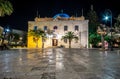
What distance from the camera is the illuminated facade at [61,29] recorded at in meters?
64.1

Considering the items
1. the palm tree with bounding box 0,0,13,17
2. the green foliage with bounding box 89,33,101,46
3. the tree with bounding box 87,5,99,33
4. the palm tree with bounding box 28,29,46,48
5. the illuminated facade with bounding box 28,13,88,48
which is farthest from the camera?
the tree with bounding box 87,5,99,33

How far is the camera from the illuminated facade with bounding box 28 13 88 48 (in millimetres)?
64125

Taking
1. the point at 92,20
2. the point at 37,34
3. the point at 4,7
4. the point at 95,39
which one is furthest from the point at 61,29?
the point at 4,7

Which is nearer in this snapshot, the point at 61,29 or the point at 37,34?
the point at 37,34

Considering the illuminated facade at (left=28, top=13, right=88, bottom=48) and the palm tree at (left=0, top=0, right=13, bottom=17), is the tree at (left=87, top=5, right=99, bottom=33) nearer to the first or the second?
the illuminated facade at (left=28, top=13, right=88, bottom=48)

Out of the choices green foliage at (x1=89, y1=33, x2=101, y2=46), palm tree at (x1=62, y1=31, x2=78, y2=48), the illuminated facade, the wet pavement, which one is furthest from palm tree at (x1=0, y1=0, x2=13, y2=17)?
the illuminated facade

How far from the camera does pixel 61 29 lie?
217 feet

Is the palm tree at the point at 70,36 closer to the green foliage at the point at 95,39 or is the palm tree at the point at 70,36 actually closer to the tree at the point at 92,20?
the green foliage at the point at 95,39

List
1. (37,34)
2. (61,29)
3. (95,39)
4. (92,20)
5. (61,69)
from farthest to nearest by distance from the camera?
1. (92,20)
2. (61,29)
3. (37,34)
4. (95,39)
5. (61,69)

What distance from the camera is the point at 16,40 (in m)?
72.7

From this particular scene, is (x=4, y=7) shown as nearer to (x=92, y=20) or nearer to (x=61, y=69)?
(x=61, y=69)

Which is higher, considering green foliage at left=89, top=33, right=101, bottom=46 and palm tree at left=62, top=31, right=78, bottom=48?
palm tree at left=62, top=31, right=78, bottom=48

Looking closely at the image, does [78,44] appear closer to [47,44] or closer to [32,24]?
[47,44]

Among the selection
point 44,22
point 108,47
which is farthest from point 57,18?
point 108,47
